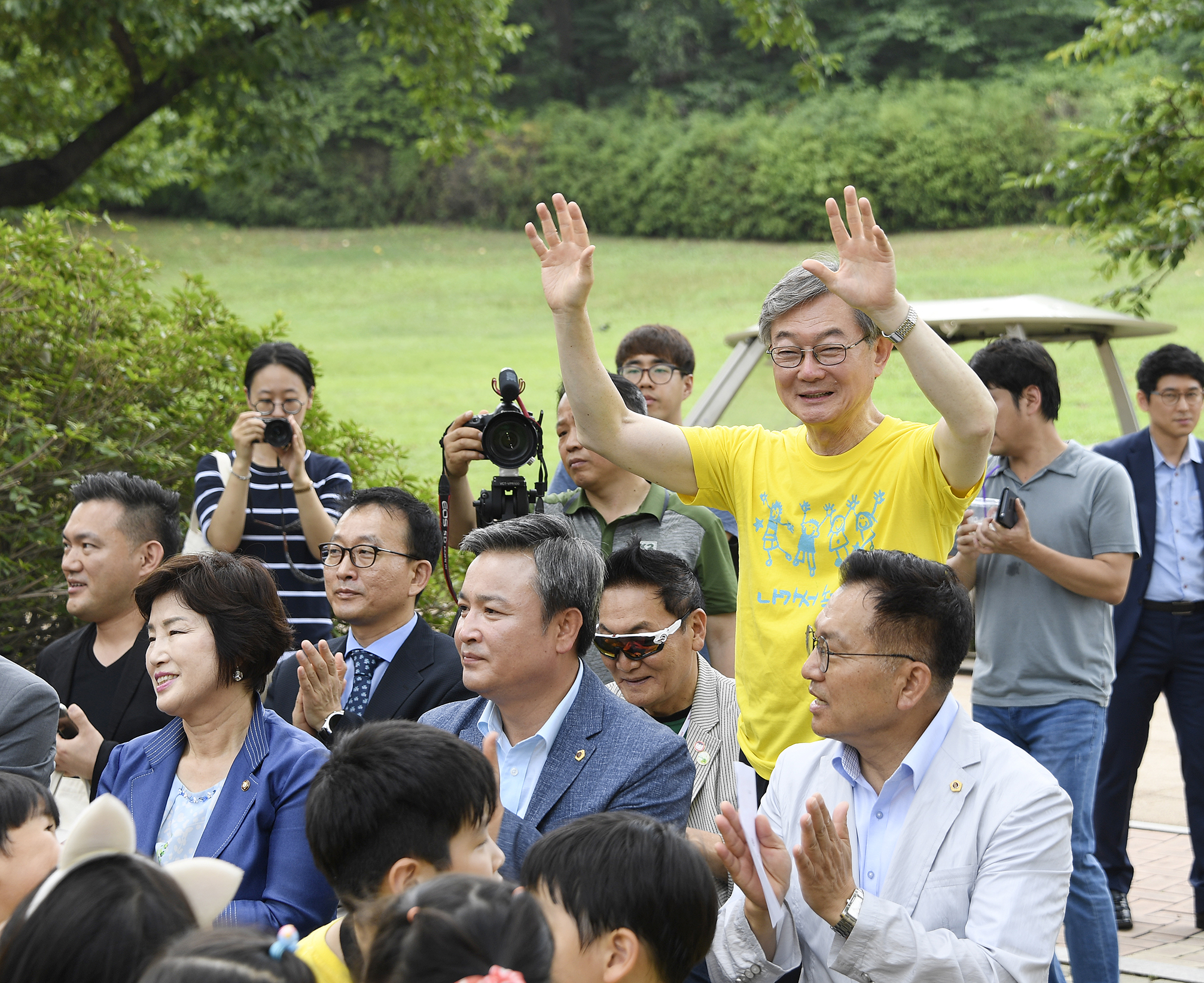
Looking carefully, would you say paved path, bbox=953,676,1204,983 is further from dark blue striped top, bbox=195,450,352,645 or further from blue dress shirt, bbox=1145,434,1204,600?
dark blue striped top, bbox=195,450,352,645

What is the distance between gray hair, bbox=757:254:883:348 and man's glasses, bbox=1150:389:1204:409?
99.8 inches

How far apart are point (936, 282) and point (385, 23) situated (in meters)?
17.1

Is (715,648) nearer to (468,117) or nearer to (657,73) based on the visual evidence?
(468,117)

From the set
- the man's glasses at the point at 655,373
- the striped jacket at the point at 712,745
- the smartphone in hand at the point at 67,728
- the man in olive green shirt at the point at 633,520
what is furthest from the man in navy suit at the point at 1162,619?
the smartphone in hand at the point at 67,728

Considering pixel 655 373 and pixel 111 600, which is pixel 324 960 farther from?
pixel 655 373

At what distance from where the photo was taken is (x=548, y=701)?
2.92 meters

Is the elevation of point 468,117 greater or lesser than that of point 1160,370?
greater

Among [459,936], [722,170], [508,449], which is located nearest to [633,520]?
[508,449]

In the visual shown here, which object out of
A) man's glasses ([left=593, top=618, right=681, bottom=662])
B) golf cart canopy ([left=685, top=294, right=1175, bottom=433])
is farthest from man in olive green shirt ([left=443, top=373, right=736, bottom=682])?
golf cart canopy ([left=685, top=294, right=1175, bottom=433])

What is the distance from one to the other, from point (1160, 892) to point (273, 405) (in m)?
4.02

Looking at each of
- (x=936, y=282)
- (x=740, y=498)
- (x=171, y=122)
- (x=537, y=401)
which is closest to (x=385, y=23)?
(x=171, y=122)

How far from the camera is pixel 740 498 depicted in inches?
123

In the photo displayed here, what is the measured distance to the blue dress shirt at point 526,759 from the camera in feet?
9.34

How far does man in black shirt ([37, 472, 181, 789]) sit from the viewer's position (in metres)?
3.81
